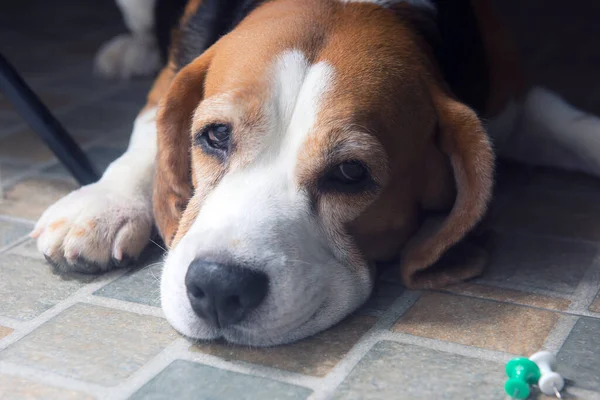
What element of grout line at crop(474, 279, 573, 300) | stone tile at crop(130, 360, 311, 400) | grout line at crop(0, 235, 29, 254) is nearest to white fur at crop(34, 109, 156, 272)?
grout line at crop(0, 235, 29, 254)

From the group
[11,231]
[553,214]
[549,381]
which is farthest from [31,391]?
[553,214]

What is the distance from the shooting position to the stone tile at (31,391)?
1.80m

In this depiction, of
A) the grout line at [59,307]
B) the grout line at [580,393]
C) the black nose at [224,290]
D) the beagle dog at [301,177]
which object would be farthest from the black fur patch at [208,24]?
the grout line at [580,393]

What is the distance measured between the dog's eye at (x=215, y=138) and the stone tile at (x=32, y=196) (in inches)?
32.6

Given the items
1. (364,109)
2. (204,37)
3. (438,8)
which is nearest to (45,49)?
(204,37)

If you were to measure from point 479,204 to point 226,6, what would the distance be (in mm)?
1039

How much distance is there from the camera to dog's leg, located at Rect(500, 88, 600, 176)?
120 inches

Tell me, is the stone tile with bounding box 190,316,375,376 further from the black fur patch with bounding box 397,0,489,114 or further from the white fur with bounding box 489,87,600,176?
the white fur with bounding box 489,87,600,176

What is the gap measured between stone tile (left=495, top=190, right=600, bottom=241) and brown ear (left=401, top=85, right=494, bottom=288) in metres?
0.43

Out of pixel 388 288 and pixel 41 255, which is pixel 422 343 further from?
pixel 41 255

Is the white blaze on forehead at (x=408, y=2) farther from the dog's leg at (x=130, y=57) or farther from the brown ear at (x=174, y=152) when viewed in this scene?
the dog's leg at (x=130, y=57)

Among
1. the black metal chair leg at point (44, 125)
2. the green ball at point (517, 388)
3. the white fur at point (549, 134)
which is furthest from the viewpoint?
the white fur at point (549, 134)

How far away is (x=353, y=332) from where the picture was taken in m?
2.08

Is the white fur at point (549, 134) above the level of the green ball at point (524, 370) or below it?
below
